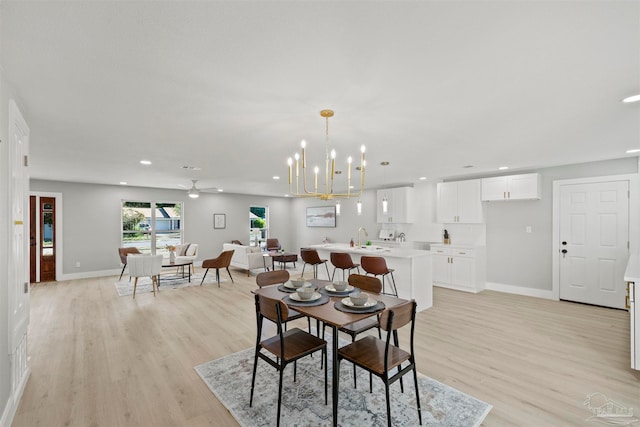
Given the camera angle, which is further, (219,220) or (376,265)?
(219,220)

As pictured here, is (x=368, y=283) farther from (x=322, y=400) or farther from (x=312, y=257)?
(x=312, y=257)

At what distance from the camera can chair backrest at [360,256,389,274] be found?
445cm

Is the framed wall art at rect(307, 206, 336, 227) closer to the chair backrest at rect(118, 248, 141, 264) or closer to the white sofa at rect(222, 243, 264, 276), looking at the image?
the white sofa at rect(222, 243, 264, 276)

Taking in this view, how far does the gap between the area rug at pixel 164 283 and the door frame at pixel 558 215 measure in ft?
22.2

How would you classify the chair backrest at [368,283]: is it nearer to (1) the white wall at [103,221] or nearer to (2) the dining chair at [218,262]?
(2) the dining chair at [218,262]

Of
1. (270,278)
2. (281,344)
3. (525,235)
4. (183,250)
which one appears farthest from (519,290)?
(183,250)

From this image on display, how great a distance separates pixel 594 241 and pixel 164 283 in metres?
8.48

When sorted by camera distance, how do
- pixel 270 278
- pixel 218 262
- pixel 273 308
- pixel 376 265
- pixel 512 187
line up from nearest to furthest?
pixel 273 308, pixel 270 278, pixel 376 265, pixel 512 187, pixel 218 262

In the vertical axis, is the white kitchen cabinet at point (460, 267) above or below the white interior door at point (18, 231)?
below

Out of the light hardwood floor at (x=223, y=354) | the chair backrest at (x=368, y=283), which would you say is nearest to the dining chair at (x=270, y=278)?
the chair backrest at (x=368, y=283)

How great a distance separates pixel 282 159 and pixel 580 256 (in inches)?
208

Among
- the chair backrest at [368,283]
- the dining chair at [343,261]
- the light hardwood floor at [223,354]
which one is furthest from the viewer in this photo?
the dining chair at [343,261]

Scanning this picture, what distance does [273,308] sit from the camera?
2.31 meters

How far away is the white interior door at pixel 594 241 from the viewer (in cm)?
465
